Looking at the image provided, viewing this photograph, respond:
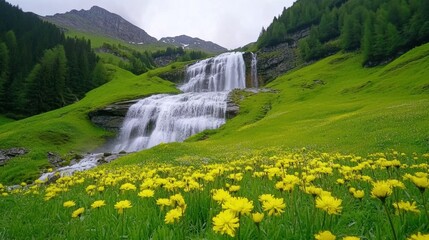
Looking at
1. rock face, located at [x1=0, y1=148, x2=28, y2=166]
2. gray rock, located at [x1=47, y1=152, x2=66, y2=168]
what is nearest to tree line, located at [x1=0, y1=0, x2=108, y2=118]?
rock face, located at [x1=0, y1=148, x2=28, y2=166]

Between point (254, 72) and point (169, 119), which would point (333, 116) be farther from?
point (254, 72)

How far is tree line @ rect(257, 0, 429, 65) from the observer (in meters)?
76.3

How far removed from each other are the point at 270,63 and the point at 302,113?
226ft

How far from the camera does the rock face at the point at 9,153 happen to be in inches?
1579

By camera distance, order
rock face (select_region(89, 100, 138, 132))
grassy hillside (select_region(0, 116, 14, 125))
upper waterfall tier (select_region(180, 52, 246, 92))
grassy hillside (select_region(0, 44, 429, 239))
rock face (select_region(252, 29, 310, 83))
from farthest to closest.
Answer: rock face (select_region(252, 29, 310, 83)) → upper waterfall tier (select_region(180, 52, 246, 92)) → grassy hillside (select_region(0, 116, 14, 125)) → rock face (select_region(89, 100, 138, 132)) → grassy hillside (select_region(0, 44, 429, 239))

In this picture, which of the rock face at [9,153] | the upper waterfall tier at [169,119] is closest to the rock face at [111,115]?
the upper waterfall tier at [169,119]

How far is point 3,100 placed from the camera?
77.4m

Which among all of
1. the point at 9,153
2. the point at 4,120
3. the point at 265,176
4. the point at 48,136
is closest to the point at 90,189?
the point at 265,176

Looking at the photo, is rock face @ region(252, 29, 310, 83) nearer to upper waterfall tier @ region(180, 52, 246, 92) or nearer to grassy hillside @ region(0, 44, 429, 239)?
upper waterfall tier @ region(180, 52, 246, 92)

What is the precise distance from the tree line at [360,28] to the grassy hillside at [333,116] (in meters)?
5.88

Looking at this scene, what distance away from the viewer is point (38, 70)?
82.4m

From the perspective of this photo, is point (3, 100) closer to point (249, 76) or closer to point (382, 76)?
point (249, 76)

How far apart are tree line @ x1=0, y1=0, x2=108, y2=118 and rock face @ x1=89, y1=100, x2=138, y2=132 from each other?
24.2m

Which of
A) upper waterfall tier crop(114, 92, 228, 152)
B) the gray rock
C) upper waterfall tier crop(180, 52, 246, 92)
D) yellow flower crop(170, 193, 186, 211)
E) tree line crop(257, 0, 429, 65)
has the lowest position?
the gray rock
